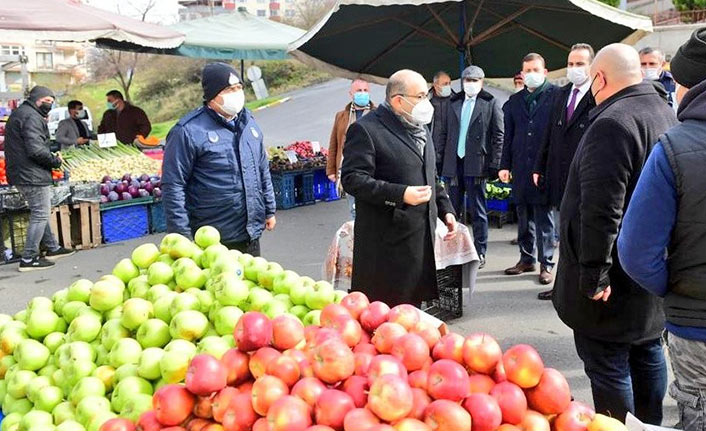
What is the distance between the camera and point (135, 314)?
229 cm

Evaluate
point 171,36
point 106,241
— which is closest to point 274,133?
point 171,36

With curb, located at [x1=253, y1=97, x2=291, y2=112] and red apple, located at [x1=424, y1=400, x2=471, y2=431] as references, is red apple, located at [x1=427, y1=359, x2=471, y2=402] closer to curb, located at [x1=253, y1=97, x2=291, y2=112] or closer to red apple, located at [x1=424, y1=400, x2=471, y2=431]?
red apple, located at [x1=424, y1=400, x2=471, y2=431]

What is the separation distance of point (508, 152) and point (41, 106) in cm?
494

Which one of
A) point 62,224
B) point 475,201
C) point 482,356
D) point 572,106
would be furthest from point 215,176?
point 62,224

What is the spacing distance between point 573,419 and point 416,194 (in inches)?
74.7

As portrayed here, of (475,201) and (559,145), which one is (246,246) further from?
(475,201)

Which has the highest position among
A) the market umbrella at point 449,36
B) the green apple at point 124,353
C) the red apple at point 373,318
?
the market umbrella at point 449,36

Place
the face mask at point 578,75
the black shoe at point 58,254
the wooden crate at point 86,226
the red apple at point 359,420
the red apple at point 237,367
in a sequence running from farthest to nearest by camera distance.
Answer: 1. the wooden crate at point 86,226
2. the black shoe at point 58,254
3. the face mask at point 578,75
4. the red apple at point 237,367
5. the red apple at point 359,420

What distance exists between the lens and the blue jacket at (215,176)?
3.65 metres

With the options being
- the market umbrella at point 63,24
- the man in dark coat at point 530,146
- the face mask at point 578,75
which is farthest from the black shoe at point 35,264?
the face mask at point 578,75

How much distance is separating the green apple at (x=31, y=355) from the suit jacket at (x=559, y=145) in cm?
371

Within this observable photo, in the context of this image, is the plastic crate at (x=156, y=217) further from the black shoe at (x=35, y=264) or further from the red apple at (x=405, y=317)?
the red apple at (x=405, y=317)

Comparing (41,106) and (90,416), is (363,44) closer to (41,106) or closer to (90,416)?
(41,106)

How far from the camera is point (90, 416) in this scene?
194cm
